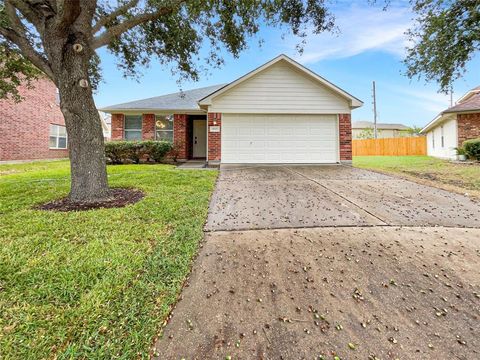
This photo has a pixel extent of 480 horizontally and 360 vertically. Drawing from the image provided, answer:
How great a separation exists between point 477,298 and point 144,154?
13.0m

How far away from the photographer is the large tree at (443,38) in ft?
24.8

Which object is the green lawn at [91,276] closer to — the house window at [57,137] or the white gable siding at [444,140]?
the house window at [57,137]

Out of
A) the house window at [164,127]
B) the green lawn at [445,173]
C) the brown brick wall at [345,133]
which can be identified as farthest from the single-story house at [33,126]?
the green lawn at [445,173]

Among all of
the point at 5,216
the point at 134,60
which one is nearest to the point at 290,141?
the point at 134,60

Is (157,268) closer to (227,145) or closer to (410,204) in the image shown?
(410,204)

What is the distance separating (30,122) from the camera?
16031 millimetres

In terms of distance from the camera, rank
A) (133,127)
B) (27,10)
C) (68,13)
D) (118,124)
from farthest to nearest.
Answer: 1. (133,127)
2. (118,124)
3. (27,10)
4. (68,13)

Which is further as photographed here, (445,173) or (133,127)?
(133,127)

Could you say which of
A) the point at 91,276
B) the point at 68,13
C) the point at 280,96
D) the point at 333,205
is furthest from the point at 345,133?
the point at 91,276

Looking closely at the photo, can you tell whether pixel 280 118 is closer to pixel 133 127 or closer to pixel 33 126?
pixel 133 127

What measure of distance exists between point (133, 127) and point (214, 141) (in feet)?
20.2

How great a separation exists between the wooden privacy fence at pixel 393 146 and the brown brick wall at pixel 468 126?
8.50 metres

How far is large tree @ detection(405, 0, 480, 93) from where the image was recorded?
7.55 meters

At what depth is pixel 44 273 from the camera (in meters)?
2.38
